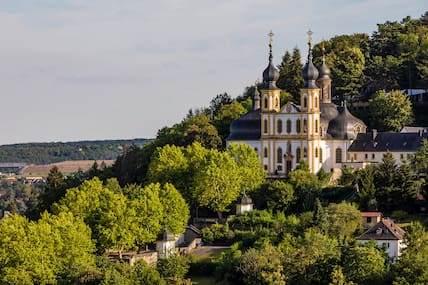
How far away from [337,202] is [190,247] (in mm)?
9167

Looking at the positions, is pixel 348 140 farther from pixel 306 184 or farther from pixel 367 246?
pixel 367 246

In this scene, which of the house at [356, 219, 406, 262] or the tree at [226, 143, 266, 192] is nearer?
the house at [356, 219, 406, 262]

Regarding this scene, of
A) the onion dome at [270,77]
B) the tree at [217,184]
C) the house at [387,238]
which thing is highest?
the onion dome at [270,77]

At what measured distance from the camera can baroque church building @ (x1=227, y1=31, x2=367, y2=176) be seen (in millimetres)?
73562

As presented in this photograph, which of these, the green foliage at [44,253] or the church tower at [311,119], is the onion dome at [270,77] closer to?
the church tower at [311,119]

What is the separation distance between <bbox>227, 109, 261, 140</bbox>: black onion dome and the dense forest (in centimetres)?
205

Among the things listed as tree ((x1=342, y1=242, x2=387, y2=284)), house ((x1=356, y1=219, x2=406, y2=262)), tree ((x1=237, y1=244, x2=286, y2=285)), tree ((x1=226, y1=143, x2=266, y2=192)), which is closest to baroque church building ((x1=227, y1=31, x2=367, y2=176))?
tree ((x1=226, y1=143, x2=266, y2=192))

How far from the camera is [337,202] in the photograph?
67.8 m

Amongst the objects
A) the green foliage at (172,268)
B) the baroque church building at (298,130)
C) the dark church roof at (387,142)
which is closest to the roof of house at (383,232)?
the green foliage at (172,268)

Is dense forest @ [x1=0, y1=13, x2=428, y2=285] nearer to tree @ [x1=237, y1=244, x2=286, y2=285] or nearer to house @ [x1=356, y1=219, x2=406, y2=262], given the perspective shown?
tree @ [x1=237, y1=244, x2=286, y2=285]

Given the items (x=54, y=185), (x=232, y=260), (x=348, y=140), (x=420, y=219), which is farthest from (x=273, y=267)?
(x=54, y=185)

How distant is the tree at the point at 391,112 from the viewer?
268ft

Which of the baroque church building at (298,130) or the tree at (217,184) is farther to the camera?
the baroque church building at (298,130)

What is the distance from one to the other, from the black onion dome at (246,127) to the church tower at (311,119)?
355 centimetres
